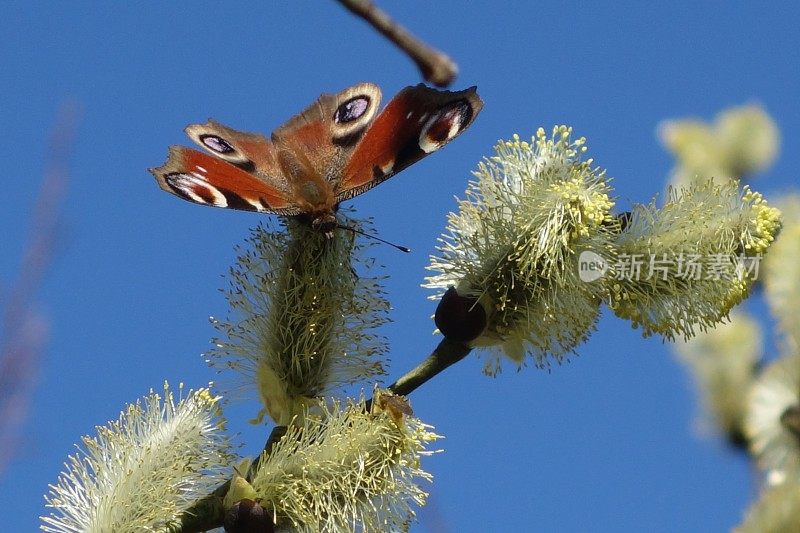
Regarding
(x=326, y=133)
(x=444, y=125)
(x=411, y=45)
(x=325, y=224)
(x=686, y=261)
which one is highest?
(x=326, y=133)

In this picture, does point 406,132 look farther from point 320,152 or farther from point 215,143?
point 215,143

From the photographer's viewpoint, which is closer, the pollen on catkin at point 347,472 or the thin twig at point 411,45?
the thin twig at point 411,45

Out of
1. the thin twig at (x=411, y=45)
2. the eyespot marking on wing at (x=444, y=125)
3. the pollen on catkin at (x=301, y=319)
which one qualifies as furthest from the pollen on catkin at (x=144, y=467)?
the thin twig at (x=411, y=45)

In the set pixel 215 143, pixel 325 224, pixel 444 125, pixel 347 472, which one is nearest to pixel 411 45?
pixel 347 472

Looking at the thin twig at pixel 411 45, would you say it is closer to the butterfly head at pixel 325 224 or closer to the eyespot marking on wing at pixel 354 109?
the butterfly head at pixel 325 224

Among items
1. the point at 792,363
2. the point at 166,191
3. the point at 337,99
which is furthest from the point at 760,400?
the point at 166,191

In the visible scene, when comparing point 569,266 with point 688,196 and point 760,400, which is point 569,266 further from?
point 760,400
